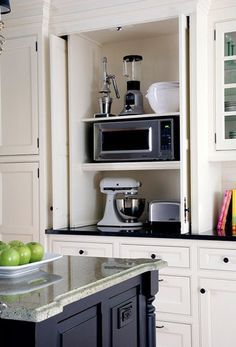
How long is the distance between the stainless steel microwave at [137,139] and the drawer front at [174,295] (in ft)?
2.51

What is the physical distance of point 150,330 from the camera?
2.10 meters

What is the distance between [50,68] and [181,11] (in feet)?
3.07

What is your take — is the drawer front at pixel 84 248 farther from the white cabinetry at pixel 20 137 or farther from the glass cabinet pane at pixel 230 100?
the glass cabinet pane at pixel 230 100

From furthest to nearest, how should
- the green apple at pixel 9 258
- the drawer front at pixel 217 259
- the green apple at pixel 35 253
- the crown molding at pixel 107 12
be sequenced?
the crown molding at pixel 107 12 → the drawer front at pixel 217 259 → the green apple at pixel 35 253 → the green apple at pixel 9 258

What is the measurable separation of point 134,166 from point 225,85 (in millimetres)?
776

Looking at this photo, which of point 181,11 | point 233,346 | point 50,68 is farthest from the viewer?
point 50,68

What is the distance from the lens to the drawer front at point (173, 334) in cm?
304

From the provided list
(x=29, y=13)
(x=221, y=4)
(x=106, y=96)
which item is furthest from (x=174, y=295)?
(x=29, y=13)

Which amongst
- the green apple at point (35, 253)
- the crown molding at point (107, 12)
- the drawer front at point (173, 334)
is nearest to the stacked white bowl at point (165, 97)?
the crown molding at point (107, 12)

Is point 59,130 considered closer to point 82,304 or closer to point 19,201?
point 19,201

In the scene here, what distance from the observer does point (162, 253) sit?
306 centimetres

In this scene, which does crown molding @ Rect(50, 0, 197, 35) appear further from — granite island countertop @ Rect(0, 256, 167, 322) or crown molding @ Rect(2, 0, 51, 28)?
granite island countertop @ Rect(0, 256, 167, 322)

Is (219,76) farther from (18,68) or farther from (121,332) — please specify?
(121,332)

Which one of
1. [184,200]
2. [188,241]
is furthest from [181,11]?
[188,241]
